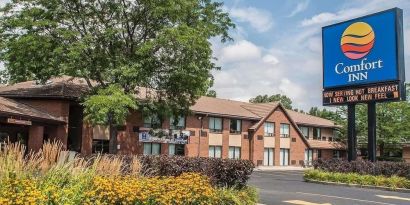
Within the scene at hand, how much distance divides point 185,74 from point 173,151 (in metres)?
15.7

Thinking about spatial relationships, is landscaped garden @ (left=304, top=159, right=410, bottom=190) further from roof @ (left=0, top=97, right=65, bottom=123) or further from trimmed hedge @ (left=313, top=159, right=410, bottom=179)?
roof @ (left=0, top=97, right=65, bottom=123)

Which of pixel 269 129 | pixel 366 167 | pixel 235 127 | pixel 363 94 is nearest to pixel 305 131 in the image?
pixel 269 129

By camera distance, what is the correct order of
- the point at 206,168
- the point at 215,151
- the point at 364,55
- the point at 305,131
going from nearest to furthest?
the point at 206,168 → the point at 364,55 → the point at 215,151 → the point at 305,131

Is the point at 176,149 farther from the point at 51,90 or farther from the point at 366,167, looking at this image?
the point at 366,167

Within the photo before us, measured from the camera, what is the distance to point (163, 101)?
1229 inches

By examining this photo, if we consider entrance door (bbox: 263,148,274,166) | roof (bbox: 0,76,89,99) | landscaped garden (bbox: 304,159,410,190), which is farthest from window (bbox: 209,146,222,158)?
landscaped garden (bbox: 304,159,410,190)

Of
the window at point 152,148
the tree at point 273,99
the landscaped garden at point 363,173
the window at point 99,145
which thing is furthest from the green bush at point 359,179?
the tree at point 273,99

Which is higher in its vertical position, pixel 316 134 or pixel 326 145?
pixel 316 134

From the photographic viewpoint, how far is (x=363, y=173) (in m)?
26.4

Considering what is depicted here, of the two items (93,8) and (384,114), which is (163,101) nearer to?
(93,8)

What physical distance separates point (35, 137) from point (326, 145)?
39.6 m

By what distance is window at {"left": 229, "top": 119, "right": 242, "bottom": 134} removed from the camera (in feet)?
160

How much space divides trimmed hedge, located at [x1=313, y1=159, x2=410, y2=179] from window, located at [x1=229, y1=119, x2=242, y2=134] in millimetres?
19156

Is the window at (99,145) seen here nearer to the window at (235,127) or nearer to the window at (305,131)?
the window at (235,127)
